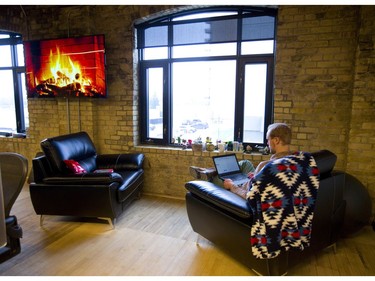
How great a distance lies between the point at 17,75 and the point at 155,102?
2831 millimetres

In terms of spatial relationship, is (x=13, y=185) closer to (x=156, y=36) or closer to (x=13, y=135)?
(x=156, y=36)

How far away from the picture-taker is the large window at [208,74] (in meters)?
3.29

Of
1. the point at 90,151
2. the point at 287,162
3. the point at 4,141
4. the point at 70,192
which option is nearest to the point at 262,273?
the point at 287,162

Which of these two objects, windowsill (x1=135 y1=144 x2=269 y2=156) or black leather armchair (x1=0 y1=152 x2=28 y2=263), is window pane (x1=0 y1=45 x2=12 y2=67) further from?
black leather armchair (x1=0 y1=152 x2=28 y2=263)

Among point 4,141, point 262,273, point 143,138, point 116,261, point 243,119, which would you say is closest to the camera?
point 262,273

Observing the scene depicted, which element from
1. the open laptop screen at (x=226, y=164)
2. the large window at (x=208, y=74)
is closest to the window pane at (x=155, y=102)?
the large window at (x=208, y=74)

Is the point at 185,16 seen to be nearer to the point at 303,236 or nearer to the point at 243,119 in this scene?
the point at 243,119

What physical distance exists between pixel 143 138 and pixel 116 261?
7.05ft

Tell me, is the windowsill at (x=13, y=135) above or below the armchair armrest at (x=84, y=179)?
above

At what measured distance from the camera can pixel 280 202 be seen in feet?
5.42

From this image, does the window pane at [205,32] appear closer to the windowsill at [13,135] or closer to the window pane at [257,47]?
the window pane at [257,47]

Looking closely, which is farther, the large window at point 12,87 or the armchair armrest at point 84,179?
the large window at point 12,87

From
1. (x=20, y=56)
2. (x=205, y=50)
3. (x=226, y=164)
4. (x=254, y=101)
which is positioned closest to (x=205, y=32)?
(x=205, y=50)

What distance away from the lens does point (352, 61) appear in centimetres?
275
